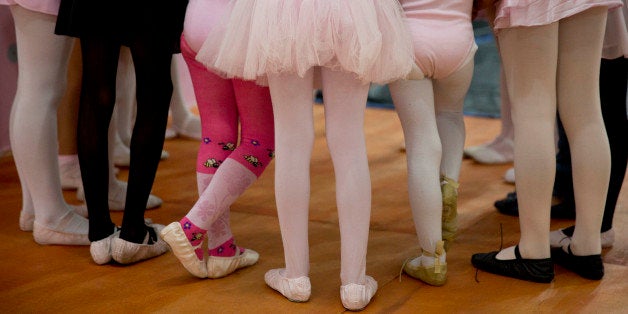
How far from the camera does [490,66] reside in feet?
19.0

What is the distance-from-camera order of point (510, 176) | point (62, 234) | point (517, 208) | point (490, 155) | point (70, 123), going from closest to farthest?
1. point (62, 234)
2. point (517, 208)
3. point (70, 123)
4. point (510, 176)
5. point (490, 155)

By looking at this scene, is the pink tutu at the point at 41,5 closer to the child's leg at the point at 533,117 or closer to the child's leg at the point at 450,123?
the child's leg at the point at 450,123

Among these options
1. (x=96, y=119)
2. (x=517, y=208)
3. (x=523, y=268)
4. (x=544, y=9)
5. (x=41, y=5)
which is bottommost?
(x=517, y=208)

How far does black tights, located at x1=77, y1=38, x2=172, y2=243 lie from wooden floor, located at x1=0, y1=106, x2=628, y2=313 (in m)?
0.24

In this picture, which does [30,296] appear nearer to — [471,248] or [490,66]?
[471,248]

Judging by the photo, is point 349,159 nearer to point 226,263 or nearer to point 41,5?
point 226,263

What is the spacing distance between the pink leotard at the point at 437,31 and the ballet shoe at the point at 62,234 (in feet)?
4.58

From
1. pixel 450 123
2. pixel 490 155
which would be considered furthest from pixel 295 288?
pixel 490 155

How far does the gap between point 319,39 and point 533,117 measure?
726 millimetres

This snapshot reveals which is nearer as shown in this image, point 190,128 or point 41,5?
point 41,5

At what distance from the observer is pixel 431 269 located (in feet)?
8.21

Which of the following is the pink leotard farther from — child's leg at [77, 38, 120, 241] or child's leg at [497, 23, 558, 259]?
child's leg at [77, 38, 120, 241]

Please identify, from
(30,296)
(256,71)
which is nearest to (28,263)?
(30,296)

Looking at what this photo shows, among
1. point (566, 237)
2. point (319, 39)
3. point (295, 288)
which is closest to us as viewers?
point (319, 39)
